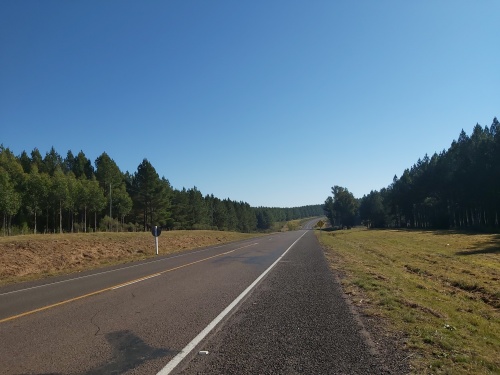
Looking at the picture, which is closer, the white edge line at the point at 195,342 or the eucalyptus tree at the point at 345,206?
the white edge line at the point at 195,342

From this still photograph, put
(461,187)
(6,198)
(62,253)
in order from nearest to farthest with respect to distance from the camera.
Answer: (62,253), (6,198), (461,187)

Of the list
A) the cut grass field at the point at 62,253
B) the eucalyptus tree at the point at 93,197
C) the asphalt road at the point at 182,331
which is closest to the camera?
the asphalt road at the point at 182,331

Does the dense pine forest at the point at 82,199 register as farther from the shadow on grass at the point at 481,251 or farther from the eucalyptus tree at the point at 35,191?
the shadow on grass at the point at 481,251

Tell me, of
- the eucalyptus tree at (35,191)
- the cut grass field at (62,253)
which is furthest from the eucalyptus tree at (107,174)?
the cut grass field at (62,253)

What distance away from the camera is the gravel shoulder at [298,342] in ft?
16.8

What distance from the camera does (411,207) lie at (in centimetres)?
9619

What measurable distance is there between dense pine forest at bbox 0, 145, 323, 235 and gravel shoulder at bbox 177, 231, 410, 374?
48.1m

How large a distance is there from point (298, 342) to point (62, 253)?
76.7ft

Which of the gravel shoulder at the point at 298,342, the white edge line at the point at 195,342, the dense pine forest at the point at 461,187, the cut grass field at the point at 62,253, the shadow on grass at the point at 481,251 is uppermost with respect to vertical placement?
the dense pine forest at the point at 461,187

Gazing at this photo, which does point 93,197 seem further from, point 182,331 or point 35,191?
point 182,331

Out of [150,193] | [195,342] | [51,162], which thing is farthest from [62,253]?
[51,162]

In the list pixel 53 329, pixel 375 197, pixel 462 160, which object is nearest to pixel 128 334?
pixel 53 329

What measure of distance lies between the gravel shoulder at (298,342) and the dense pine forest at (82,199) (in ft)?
158

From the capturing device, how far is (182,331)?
698 centimetres
